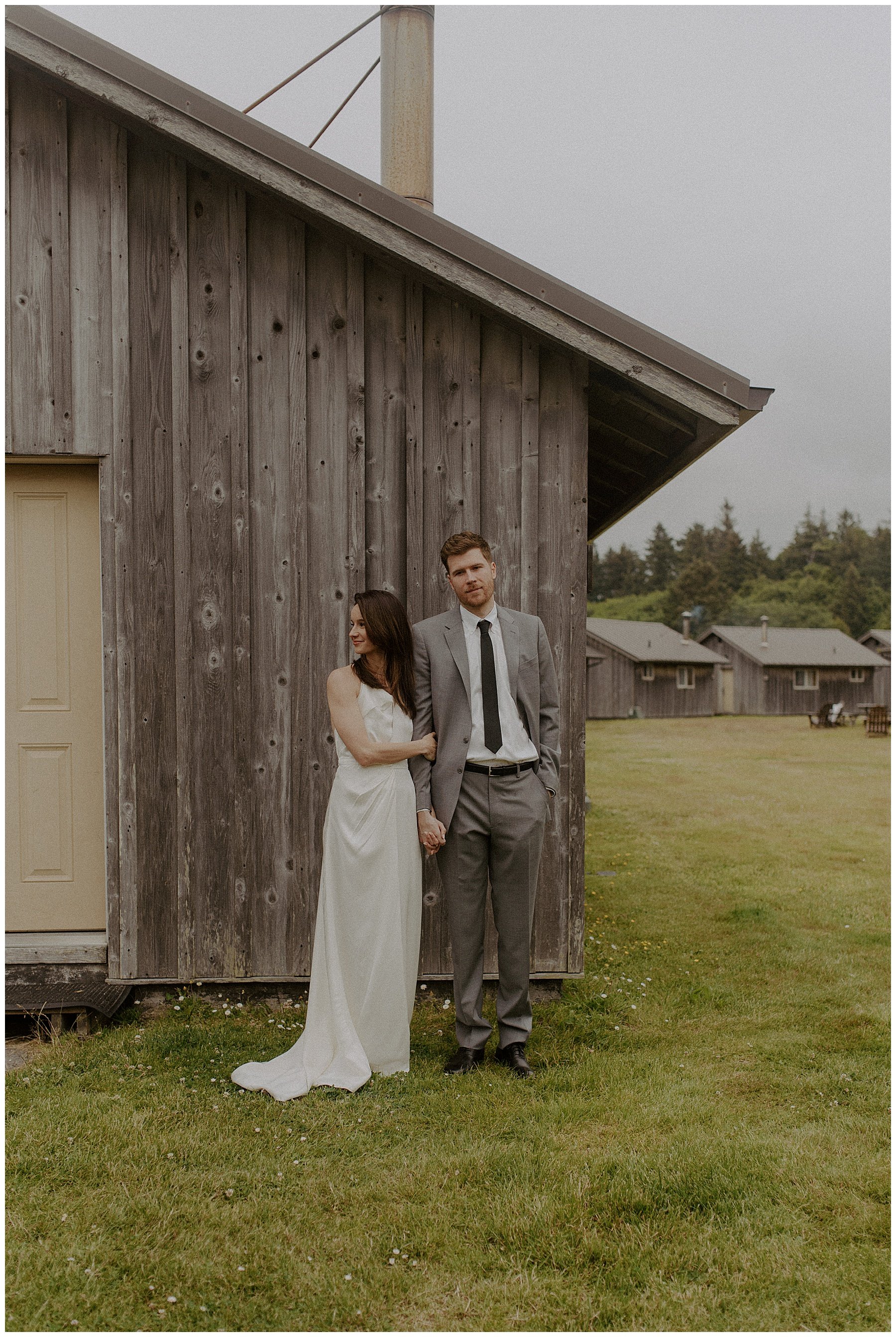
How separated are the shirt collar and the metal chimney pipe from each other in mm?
4089

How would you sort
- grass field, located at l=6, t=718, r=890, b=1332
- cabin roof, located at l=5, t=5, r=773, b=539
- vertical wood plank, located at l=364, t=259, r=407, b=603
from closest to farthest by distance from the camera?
grass field, located at l=6, t=718, r=890, b=1332, cabin roof, located at l=5, t=5, r=773, b=539, vertical wood plank, located at l=364, t=259, r=407, b=603

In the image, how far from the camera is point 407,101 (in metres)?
6.62

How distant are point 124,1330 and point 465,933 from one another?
205 cm

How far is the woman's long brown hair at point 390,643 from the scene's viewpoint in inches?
163

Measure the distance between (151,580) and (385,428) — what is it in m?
1.52

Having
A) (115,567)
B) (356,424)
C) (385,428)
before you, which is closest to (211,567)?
(115,567)

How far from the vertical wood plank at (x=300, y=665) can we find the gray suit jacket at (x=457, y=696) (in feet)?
2.96

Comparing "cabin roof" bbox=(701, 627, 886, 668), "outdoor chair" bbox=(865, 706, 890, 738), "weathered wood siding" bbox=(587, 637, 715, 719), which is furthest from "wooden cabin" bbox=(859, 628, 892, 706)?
"outdoor chair" bbox=(865, 706, 890, 738)

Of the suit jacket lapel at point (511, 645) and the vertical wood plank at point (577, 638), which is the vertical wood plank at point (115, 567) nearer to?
the suit jacket lapel at point (511, 645)

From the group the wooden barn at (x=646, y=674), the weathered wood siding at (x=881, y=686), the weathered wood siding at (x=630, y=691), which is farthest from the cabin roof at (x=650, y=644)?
the weathered wood siding at (x=881, y=686)

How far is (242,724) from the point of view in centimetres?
484

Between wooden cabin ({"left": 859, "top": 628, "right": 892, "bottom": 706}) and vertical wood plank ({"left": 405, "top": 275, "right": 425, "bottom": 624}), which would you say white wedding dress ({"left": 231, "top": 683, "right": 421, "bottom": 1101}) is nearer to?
vertical wood plank ({"left": 405, "top": 275, "right": 425, "bottom": 624})

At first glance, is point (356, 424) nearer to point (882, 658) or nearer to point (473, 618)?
point (473, 618)

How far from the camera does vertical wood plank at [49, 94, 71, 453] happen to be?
462cm
